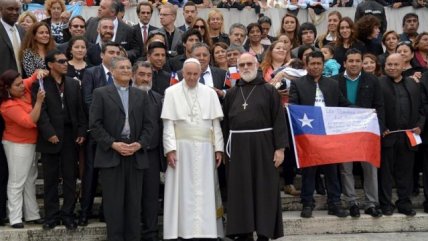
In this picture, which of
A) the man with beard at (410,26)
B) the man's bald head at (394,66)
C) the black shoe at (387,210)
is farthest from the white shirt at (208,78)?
the man with beard at (410,26)

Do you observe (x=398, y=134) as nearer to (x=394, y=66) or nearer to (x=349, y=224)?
(x=394, y=66)

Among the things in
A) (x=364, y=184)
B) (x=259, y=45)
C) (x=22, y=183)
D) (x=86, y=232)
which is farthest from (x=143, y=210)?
(x=259, y=45)

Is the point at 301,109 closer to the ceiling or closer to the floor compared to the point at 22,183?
closer to the ceiling

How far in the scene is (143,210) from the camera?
345 inches

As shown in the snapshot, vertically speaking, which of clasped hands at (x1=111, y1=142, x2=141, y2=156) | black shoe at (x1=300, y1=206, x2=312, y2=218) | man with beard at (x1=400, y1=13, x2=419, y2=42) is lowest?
black shoe at (x1=300, y1=206, x2=312, y2=218)

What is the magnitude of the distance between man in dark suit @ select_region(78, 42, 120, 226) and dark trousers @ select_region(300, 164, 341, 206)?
8.15 ft

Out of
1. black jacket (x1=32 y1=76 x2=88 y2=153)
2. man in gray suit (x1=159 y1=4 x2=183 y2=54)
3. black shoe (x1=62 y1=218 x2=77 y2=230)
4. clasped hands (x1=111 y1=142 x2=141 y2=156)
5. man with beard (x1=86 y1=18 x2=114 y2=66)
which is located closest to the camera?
clasped hands (x1=111 y1=142 x2=141 y2=156)

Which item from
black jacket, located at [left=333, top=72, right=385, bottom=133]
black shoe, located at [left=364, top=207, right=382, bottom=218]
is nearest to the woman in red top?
black jacket, located at [left=333, top=72, right=385, bottom=133]

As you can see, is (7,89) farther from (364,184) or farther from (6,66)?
(364,184)

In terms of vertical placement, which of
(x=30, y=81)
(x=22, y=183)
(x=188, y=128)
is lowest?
(x=22, y=183)

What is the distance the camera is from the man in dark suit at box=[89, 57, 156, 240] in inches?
330

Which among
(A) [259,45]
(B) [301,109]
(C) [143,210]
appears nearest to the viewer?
(C) [143,210]

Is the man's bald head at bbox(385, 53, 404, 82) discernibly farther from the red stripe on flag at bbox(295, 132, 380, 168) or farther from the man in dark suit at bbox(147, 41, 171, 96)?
the man in dark suit at bbox(147, 41, 171, 96)

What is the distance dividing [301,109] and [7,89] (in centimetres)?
342
